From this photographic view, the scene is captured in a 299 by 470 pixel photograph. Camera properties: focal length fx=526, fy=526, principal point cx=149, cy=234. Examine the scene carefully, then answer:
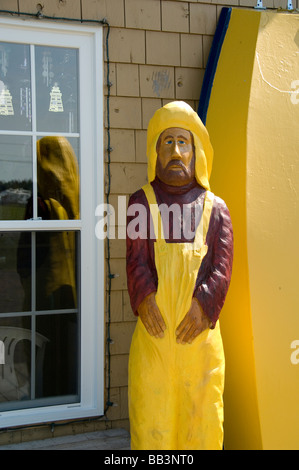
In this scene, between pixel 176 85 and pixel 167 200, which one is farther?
pixel 176 85

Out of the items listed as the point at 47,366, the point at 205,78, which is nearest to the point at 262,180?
the point at 205,78

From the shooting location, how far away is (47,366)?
329 cm

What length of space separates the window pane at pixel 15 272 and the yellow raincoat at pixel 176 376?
1.06 meters

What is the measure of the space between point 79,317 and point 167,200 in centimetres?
118

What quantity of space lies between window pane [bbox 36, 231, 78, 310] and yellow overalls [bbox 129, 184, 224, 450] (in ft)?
3.33

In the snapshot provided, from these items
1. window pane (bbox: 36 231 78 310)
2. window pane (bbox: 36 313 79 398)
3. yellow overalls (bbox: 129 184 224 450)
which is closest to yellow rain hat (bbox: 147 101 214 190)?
yellow overalls (bbox: 129 184 224 450)

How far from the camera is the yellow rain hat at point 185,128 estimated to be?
8.13 feet

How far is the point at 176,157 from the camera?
245cm

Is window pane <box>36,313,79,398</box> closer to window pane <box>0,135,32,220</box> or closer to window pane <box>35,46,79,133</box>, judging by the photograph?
window pane <box>0,135,32,220</box>

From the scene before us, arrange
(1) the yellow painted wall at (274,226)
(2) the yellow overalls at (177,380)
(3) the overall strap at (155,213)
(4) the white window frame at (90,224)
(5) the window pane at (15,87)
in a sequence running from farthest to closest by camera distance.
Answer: (4) the white window frame at (90,224) < (5) the window pane at (15,87) < (1) the yellow painted wall at (274,226) < (3) the overall strap at (155,213) < (2) the yellow overalls at (177,380)

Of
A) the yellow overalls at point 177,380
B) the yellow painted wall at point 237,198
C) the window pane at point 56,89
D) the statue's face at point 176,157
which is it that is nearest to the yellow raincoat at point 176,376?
the yellow overalls at point 177,380

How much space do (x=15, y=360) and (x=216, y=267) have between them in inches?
59.6

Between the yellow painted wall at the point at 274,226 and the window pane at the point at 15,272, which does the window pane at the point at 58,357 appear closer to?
the window pane at the point at 15,272

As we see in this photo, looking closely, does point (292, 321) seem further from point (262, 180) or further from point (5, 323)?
point (5, 323)
